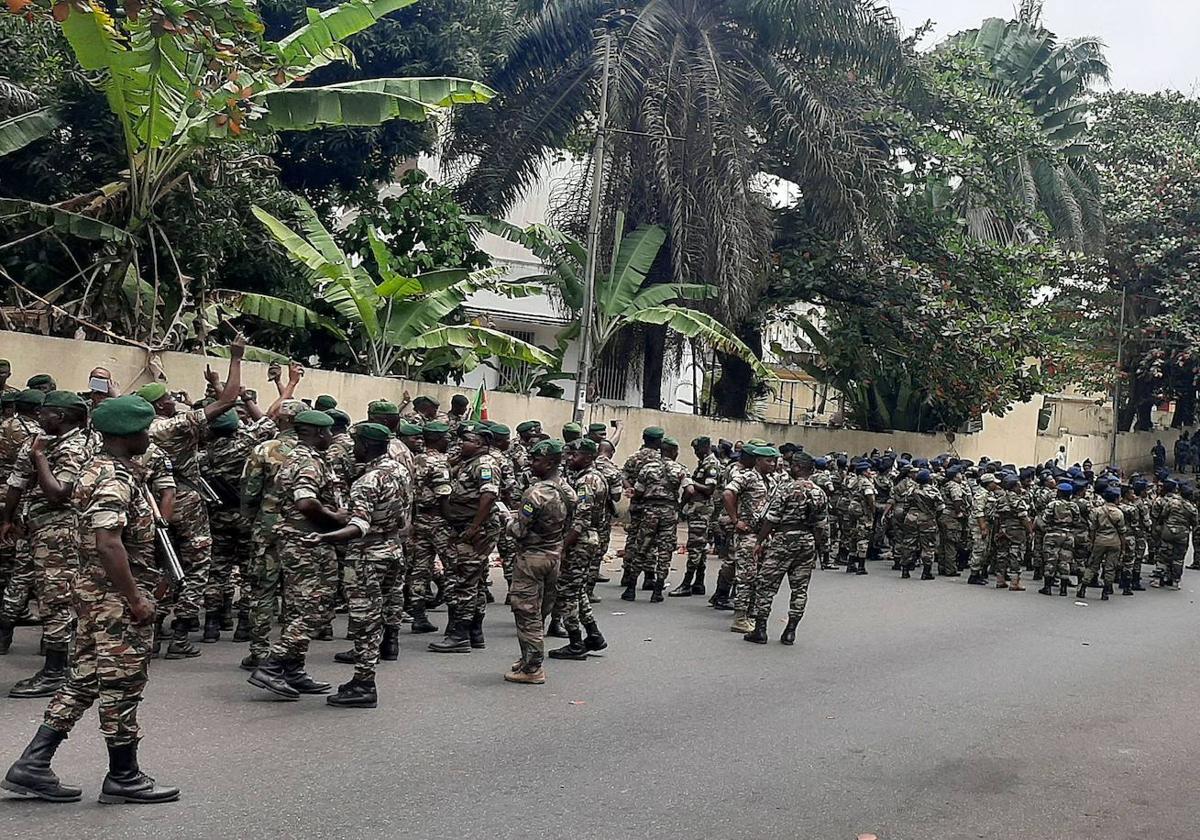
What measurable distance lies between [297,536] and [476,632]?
2.39 meters

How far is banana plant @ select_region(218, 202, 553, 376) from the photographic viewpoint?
14.9 m

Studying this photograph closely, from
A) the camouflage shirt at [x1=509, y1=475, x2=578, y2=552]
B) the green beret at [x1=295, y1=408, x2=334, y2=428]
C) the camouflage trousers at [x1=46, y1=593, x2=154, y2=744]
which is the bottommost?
the camouflage trousers at [x1=46, y1=593, x2=154, y2=744]

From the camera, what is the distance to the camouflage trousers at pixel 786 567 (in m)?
10.1

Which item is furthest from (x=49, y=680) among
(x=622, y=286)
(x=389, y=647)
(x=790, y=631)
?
(x=622, y=286)

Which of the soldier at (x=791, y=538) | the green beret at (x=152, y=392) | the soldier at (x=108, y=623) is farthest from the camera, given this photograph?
the soldier at (x=791, y=538)

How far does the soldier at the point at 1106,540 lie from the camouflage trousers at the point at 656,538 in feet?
20.4

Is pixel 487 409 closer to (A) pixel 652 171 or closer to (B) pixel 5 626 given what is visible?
(A) pixel 652 171

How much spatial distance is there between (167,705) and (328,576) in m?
1.18

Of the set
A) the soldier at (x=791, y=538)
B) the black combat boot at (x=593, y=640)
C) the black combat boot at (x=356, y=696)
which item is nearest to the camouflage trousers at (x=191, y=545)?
the black combat boot at (x=356, y=696)

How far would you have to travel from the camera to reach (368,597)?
7.17 metres

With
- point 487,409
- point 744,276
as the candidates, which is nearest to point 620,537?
point 487,409

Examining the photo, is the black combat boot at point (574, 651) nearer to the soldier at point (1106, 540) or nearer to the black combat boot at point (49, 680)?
the black combat boot at point (49, 680)

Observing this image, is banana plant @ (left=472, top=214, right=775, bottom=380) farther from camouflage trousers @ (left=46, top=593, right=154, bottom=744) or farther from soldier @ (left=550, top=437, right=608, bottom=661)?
camouflage trousers @ (left=46, top=593, right=154, bottom=744)

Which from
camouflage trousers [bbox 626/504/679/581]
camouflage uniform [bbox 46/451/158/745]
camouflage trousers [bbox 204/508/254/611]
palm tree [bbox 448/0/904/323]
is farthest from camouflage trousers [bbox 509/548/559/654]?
palm tree [bbox 448/0/904/323]
